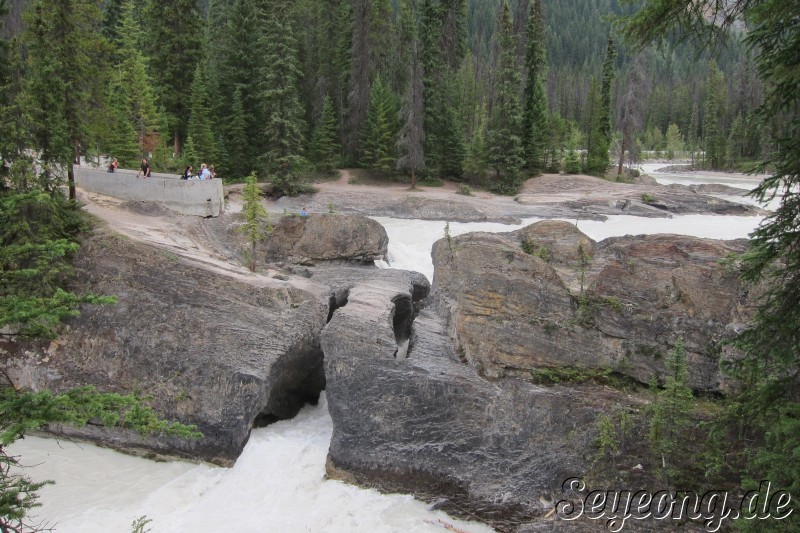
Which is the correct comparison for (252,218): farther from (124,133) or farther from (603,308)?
(124,133)

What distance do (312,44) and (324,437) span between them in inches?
1467

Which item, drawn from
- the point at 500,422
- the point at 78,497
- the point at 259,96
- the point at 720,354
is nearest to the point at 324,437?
the point at 500,422

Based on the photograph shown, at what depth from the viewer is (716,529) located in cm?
903

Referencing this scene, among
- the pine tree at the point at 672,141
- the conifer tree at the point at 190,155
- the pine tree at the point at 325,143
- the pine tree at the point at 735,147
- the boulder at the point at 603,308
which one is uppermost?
the pine tree at the point at 672,141

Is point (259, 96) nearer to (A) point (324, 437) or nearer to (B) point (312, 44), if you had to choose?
(B) point (312, 44)

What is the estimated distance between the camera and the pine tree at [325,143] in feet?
126

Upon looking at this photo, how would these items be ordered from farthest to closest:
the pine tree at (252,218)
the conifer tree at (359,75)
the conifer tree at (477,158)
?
the conifer tree at (477,158)
the conifer tree at (359,75)
the pine tree at (252,218)

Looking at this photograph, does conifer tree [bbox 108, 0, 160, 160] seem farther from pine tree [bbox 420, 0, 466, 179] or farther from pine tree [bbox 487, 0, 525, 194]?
pine tree [bbox 487, 0, 525, 194]

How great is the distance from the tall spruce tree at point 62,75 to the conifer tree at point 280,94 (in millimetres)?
13073

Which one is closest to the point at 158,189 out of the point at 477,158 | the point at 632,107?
the point at 477,158

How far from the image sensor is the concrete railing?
22.5 meters

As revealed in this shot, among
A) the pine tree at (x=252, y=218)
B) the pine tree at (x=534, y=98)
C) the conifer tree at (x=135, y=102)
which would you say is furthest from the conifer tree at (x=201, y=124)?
the pine tree at (x=534, y=98)

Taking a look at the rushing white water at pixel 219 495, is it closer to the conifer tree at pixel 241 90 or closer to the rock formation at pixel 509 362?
the rock formation at pixel 509 362

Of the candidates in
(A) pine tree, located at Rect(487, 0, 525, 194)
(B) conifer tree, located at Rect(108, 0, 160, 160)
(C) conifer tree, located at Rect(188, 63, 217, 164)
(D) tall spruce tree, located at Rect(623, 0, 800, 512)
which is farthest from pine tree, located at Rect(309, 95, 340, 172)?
(D) tall spruce tree, located at Rect(623, 0, 800, 512)
